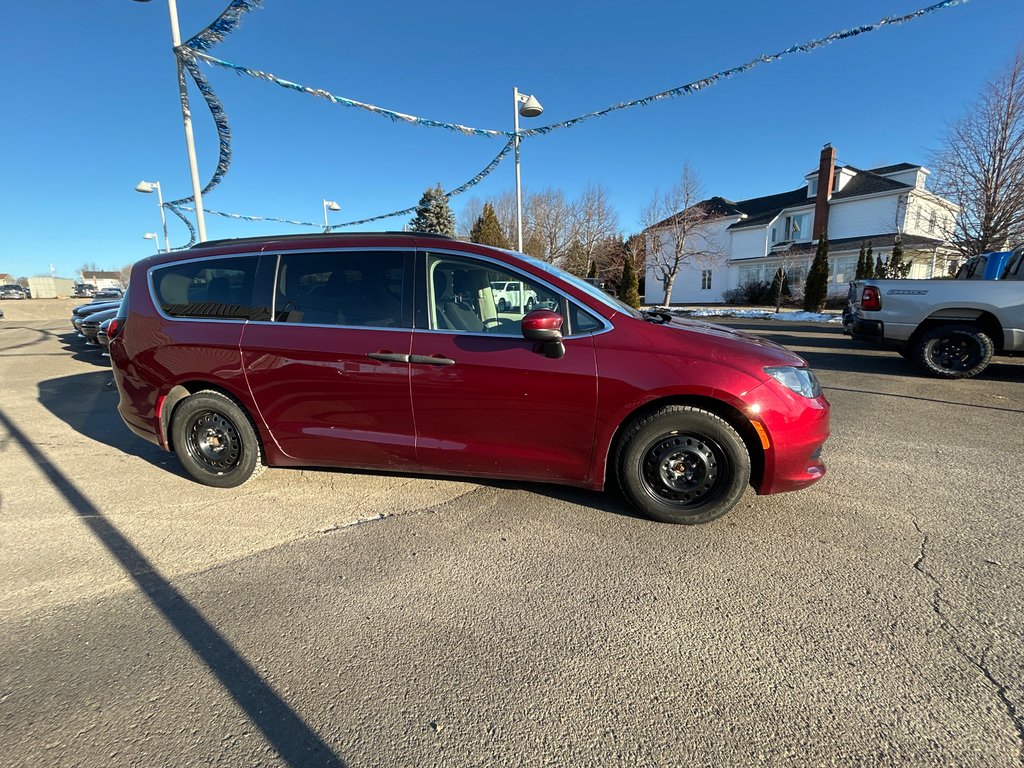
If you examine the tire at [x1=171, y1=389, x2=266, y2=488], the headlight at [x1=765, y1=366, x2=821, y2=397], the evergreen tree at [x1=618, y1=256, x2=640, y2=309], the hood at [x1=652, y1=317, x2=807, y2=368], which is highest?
the evergreen tree at [x1=618, y1=256, x2=640, y2=309]

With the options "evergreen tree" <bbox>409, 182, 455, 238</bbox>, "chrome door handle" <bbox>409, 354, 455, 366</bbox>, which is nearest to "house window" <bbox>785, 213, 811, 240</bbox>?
"evergreen tree" <bbox>409, 182, 455, 238</bbox>

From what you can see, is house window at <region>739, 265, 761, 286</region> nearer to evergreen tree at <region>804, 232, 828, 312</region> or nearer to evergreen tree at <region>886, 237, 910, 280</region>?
evergreen tree at <region>804, 232, 828, 312</region>

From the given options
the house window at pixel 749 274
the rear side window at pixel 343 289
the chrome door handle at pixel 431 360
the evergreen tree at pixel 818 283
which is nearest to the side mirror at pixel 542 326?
the chrome door handle at pixel 431 360

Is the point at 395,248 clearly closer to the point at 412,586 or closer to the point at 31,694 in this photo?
the point at 412,586

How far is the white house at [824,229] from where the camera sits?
92.2ft

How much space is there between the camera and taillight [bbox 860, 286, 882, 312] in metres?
7.68

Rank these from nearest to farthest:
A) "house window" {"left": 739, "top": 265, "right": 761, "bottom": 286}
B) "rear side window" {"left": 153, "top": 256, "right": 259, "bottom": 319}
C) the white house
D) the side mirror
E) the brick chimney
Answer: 1. the side mirror
2. "rear side window" {"left": 153, "top": 256, "right": 259, "bottom": 319}
3. the white house
4. the brick chimney
5. "house window" {"left": 739, "top": 265, "right": 761, "bottom": 286}

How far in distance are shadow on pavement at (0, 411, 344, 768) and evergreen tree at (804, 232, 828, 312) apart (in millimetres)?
27943

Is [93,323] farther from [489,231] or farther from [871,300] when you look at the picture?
[489,231]

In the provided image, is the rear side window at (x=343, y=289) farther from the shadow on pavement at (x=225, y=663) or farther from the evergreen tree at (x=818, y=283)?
the evergreen tree at (x=818, y=283)

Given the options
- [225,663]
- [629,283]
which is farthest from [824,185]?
[225,663]

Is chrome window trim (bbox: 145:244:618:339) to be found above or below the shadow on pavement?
above

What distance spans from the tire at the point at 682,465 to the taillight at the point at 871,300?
21.6 ft

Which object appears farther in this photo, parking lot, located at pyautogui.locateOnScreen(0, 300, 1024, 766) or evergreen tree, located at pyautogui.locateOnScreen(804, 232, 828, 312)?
evergreen tree, located at pyautogui.locateOnScreen(804, 232, 828, 312)
